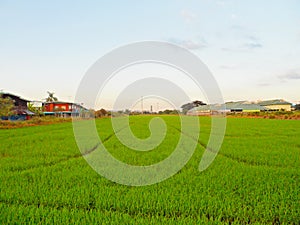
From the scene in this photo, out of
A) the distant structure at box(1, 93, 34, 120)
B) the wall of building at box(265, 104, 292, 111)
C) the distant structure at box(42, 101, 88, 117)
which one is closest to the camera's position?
the distant structure at box(1, 93, 34, 120)

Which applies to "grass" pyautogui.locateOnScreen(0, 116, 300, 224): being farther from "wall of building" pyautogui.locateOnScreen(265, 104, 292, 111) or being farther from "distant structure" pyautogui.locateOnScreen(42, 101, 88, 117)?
"wall of building" pyautogui.locateOnScreen(265, 104, 292, 111)

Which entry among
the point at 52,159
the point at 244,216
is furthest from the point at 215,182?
the point at 52,159

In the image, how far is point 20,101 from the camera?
3206 cm

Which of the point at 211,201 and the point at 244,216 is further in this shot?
the point at 211,201

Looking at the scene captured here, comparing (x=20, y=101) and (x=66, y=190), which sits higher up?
(x=20, y=101)

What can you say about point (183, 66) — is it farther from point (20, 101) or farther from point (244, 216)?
point (20, 101)

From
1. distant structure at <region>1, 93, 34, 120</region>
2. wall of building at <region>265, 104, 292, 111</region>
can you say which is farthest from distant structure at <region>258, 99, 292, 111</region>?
distant structure at <region>1, 93, 34, 120</region>

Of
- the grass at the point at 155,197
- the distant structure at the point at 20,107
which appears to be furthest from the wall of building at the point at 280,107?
the grass at the point at 155,197

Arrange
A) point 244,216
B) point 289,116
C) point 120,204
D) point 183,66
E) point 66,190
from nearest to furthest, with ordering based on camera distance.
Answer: point 244,216 → point 120,204 → point 66,190 → point 183,66 → point 289,116

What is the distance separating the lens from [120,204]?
131 inches

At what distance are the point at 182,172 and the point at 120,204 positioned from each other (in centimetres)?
203

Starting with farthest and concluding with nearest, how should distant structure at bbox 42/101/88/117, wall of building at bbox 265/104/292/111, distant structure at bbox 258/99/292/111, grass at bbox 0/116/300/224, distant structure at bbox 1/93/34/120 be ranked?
distant structure at bbox 258/99/292/111, wall of building at bbox 265/104/292/111, distant structure at bbox 42/101/88/117, distant structure at bbox 1/93/34/120, grass at bbox 0/116/300/224

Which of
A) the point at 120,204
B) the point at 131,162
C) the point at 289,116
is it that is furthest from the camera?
the point at 289,116

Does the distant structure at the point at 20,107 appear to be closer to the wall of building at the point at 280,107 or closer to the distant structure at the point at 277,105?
the distant structure at the point at 277,105
